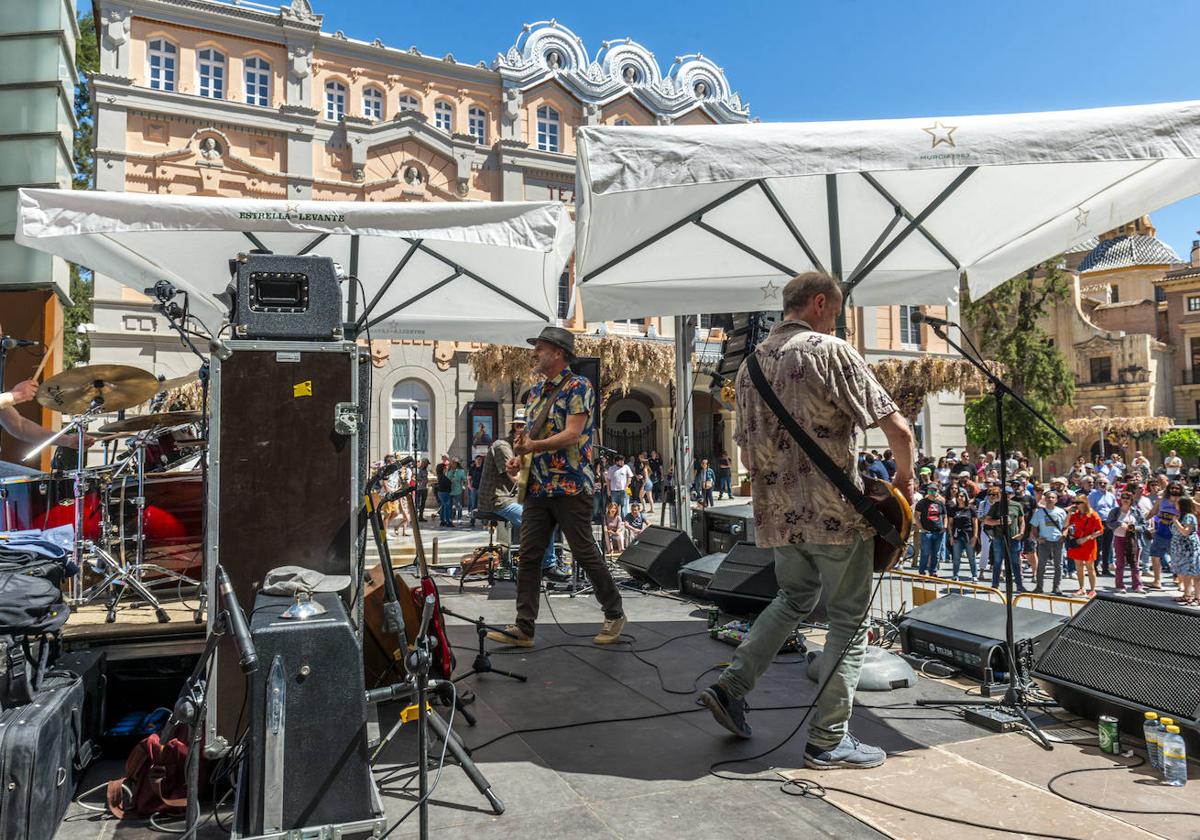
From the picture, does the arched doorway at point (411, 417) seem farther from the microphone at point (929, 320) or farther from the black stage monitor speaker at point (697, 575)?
the microphone at point (929, 320)

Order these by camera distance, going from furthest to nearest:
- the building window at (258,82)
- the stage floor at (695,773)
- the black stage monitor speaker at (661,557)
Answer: the building window at (258,82) < the black stage monitor speaker at (661,557) < the stage floor at (695,773)

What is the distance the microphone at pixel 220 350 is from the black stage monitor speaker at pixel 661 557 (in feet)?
16.8

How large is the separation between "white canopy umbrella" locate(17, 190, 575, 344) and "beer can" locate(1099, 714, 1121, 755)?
401 centimetres

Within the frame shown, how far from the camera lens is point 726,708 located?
139 inches

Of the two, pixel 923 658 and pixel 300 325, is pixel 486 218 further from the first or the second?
pixel 923 658

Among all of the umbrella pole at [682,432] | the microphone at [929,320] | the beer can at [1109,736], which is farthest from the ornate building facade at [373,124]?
the beer can at [1109,736]

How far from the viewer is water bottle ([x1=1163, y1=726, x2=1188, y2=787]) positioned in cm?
315

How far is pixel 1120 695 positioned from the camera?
3646 millimetres

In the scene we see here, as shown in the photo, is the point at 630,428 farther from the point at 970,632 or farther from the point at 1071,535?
the point at 970,632

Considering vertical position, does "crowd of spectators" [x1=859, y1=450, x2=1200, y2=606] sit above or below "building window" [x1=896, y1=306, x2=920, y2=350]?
below

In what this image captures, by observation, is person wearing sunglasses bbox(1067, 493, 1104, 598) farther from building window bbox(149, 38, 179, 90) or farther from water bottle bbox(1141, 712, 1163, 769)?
building window bbox(149, 38, 179, 90)

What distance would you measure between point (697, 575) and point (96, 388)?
193 inches

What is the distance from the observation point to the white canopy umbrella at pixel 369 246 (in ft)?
15.8

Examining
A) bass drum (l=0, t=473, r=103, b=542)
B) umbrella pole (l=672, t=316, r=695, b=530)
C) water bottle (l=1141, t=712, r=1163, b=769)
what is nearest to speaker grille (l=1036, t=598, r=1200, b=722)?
water bottle (l=1141, t=712, r=1163, b=769)
